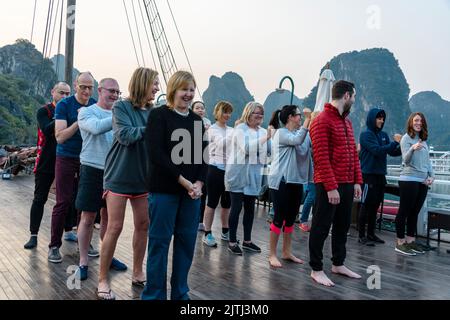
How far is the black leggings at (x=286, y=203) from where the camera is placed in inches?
150

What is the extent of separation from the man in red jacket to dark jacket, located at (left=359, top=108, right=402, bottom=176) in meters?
1.40

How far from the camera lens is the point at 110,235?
2.80 m

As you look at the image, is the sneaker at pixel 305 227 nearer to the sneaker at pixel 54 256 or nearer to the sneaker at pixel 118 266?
the sneaker at pixel 118 266

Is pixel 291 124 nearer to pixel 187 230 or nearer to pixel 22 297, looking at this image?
pixel 187 230

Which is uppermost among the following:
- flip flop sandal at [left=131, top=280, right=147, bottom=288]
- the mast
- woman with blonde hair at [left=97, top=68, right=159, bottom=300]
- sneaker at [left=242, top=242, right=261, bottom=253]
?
the mast

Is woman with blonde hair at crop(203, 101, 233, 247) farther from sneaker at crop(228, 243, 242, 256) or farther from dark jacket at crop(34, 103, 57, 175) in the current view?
dark jacket at crop(34, 103, 57, 175)

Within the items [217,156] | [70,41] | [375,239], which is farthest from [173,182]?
[70,41]

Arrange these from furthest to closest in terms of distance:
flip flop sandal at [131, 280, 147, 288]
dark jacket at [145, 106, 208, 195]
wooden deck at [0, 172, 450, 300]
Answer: flip flop sandal at [131, 280, 147, 288] → wooden deck at [0, 172, 450, 300] → dark jacket at [145, 106, 208, 195]

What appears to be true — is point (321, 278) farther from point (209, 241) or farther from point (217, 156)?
point (217, 156)

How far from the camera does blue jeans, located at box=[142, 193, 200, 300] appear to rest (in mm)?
2465

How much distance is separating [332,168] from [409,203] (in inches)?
71.0

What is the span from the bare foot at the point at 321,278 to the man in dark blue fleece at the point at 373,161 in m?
1.83

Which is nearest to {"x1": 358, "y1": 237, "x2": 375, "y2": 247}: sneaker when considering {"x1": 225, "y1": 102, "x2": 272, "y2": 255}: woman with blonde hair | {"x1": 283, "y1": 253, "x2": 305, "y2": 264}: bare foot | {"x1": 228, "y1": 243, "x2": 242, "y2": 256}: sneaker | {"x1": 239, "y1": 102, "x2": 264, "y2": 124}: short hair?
{"x1": 283, "y1": 253, "x2": 305, "y2": 264}: bare foot

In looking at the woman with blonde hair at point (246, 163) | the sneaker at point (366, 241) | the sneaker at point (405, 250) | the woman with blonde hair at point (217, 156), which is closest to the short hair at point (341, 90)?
the woman with blonde hair at point (246, 163)
